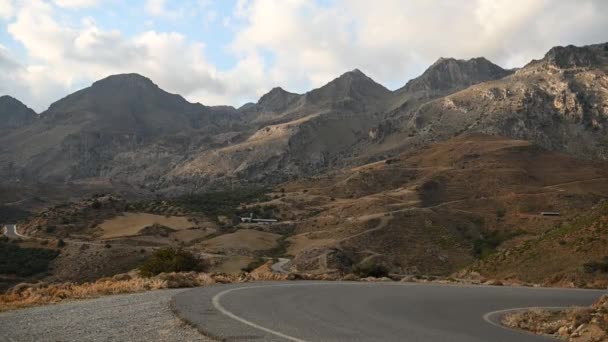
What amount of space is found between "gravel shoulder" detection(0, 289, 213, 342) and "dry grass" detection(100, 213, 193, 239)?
91604 millimetres

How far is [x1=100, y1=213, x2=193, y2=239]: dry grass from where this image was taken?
10512 cm

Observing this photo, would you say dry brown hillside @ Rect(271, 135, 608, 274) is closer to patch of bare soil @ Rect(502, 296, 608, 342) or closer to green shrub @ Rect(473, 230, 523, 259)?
green shrub @ Rect(473, 230, 523, 259)

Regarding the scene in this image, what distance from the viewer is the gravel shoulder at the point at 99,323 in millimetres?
10438

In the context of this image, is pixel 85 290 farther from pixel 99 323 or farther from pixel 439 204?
pixel 439 204

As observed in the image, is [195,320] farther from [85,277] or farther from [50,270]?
[50,270]

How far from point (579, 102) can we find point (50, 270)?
173323mm

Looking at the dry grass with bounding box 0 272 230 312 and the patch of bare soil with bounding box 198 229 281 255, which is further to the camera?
the patch of bare soil with bounding box 198 229 281 255

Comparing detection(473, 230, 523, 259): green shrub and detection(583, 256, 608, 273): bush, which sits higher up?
detection(583, 256, 608, 273): bush

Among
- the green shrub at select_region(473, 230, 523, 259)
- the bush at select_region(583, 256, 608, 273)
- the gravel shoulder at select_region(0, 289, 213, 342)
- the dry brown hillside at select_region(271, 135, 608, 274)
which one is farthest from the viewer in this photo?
the green shrub at select_region(473, 230, 523, 259)

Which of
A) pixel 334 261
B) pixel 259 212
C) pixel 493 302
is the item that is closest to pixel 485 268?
pixel 334 261

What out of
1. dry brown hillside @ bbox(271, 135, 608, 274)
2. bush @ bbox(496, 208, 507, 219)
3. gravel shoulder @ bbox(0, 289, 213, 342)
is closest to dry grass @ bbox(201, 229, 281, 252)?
dry brown hillside @ bbox(271, 135, 608, 274)

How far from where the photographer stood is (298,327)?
12.1 metres

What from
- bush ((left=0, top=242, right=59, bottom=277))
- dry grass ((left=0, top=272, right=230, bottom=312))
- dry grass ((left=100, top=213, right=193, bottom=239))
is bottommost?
bush ((left=0, top=242, right=59, bottom=277))

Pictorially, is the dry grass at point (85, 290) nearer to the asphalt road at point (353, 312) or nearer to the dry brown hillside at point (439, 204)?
the asphalt road at point (353, 312)
